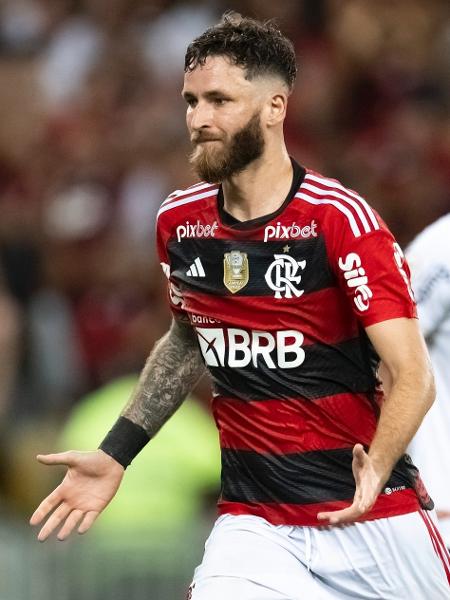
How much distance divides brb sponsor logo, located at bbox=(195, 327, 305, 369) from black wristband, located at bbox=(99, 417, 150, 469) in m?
0.50

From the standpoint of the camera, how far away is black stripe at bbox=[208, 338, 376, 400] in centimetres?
468

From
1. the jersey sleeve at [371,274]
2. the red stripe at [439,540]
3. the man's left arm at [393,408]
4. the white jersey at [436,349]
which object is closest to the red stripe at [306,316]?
the jersey sleeve at [371,274]

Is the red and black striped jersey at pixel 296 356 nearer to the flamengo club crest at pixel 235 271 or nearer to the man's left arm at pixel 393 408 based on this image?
the flamengo club crest at pixel 235 271

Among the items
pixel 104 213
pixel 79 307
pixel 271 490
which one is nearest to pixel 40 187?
pixel 104 213

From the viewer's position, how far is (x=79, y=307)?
9.55 meters

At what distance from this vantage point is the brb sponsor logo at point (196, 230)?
4852 mm

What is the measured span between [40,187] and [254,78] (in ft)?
19.0

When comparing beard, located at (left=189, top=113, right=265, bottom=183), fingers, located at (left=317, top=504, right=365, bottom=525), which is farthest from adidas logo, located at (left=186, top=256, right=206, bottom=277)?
fingers, located at (left=317, top=504, right=365, bottom=525)

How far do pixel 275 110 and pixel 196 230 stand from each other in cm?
51

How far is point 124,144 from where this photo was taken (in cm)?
1059

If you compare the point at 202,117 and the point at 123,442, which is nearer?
the point at 202,117

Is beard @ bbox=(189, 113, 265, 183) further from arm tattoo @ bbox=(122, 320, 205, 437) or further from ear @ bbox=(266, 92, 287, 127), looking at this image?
arm tattoo @ bbox=(122, 320, 205, 437)

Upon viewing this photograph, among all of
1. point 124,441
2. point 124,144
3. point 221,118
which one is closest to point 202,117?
point 221,118

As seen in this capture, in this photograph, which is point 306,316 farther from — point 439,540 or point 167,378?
point 439,540
